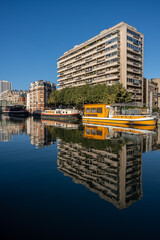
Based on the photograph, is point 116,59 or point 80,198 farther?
point 116,59

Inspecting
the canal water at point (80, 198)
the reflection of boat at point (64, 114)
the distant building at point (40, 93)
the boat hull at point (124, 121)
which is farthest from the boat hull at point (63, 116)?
the distant building at point (40, 93)

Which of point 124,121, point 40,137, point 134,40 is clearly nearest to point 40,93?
point 134,40

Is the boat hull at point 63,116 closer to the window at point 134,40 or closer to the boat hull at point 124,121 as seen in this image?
the boat hull at point 124,121

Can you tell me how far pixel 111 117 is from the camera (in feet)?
137

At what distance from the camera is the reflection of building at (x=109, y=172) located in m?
7.35

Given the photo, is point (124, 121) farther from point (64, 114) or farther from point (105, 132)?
point (64, 114)

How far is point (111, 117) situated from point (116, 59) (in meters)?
37.4

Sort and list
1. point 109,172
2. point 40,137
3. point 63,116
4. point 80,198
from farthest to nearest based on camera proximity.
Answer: point 63,116 → point 40,137 → point 109,172 → point 80,198

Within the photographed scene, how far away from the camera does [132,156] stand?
1281cm

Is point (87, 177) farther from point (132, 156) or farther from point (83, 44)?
point (83, 44)

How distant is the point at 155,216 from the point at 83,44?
9268 cm

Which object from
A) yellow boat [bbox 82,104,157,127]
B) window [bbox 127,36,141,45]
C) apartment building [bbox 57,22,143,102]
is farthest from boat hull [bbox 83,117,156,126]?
window [bbox 127,36,141,45]

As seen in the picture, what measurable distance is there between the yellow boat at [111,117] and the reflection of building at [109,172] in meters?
22.8

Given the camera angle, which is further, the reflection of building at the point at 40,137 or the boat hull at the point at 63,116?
the boat hull at the point at 63,116
